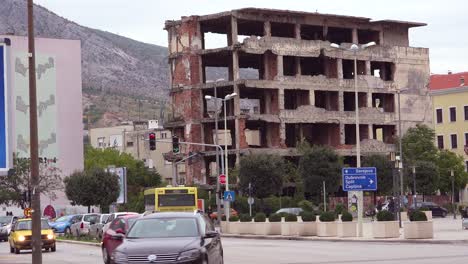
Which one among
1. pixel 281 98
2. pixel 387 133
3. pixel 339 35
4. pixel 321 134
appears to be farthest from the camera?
pixel 339 35

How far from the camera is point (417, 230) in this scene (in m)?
41.9

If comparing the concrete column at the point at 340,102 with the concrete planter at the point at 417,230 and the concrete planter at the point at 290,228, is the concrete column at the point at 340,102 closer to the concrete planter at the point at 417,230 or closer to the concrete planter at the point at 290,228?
the concrete planter at the point at 290,228

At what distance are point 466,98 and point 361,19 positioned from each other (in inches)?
723

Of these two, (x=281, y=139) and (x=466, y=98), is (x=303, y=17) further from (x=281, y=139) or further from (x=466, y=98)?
(x=466, y=98)

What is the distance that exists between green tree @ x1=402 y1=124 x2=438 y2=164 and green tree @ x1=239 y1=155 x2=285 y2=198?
18.7 m

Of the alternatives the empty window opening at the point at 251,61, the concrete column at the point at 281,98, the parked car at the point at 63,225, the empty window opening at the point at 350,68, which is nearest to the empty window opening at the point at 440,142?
the empty window opening at the point at 350,68

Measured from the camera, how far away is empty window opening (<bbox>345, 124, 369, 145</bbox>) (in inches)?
4290

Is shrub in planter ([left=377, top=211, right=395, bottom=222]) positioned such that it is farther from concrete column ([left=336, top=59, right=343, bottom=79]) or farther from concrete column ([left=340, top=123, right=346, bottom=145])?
concrete column ([left=336, top=59, right=343, bottom=79])

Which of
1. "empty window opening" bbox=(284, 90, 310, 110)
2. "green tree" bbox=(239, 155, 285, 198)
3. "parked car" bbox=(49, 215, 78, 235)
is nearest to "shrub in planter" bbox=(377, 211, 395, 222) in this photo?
"parked car" bbox=(49, 215, 78, 235)

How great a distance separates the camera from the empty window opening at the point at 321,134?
107456mm

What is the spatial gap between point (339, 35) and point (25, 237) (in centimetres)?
7675

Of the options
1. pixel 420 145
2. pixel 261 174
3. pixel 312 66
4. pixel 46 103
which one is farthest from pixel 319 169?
pixel 46 103

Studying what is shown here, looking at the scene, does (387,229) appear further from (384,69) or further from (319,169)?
(384,69)

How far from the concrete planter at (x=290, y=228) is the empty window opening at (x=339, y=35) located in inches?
2356
